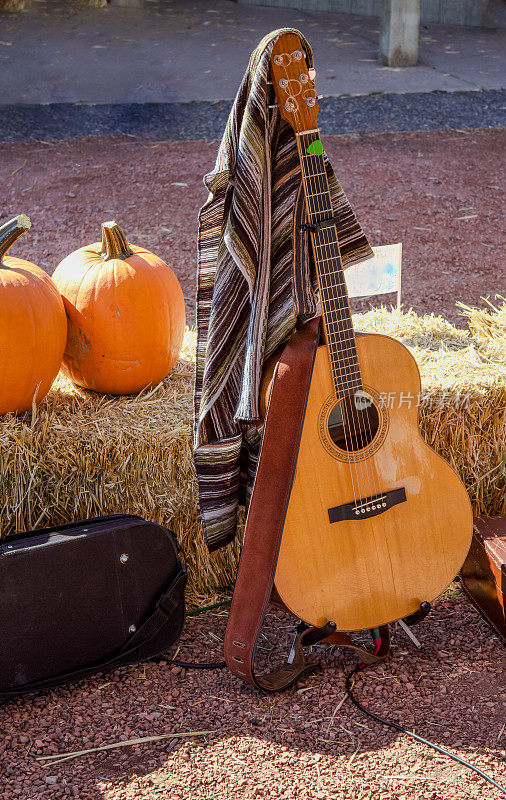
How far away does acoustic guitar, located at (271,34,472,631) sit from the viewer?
224 cm

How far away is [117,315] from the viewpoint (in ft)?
9.09

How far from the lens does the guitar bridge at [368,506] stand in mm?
2307

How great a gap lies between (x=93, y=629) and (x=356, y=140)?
20.2ft

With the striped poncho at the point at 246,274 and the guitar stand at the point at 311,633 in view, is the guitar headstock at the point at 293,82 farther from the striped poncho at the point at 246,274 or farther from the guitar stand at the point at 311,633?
the guitar stand at the point at 311,633

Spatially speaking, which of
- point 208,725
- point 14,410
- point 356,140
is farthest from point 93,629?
point 356,140

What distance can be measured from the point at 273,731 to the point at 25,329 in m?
1.42

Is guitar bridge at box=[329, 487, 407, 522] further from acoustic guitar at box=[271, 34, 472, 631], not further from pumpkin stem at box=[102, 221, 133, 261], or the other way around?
pumpkin stem at box=[102, 221, 133, 261]

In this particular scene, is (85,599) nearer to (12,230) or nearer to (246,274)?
(246,274)

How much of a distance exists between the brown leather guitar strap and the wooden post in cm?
782

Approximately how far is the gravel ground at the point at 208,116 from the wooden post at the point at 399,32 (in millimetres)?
996

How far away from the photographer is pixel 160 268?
9.53 feet

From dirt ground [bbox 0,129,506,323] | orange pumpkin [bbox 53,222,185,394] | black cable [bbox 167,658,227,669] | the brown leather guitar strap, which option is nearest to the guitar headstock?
the brown leather guitar strap

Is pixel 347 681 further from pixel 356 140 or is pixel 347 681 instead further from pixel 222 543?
pixel 356 140

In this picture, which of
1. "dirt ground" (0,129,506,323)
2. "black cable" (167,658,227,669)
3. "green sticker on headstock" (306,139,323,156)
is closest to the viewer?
"green sticker on headstock" (306,139,323,156)
